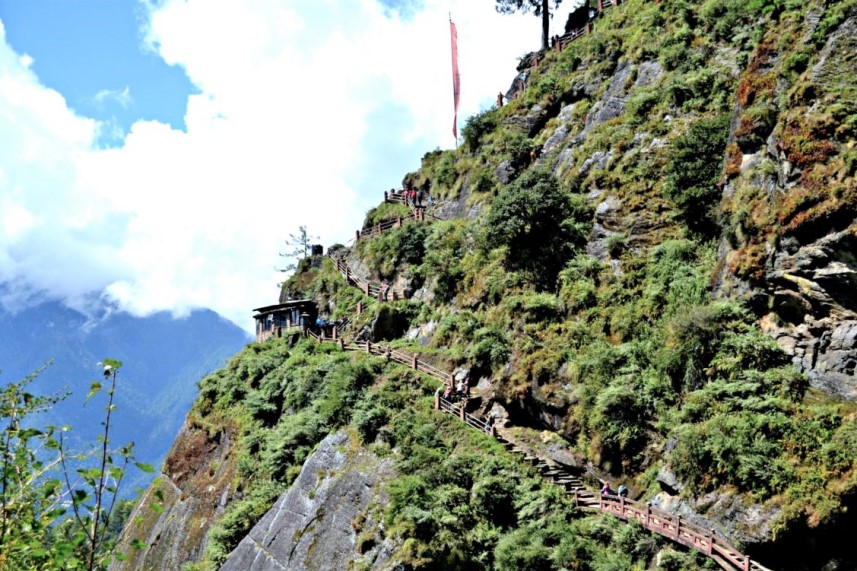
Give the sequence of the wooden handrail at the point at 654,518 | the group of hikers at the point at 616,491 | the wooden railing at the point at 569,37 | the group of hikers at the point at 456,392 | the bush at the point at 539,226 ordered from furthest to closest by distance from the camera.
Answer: the wooden railing at the point at 569,37, the bush at the point at 539,226, the group of hikers at the point at 456,392, the group of hikers at the point at 616,491, the wooden handrail at the point at 654,518

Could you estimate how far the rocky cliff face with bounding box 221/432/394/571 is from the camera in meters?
23.6

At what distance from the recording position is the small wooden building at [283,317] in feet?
152

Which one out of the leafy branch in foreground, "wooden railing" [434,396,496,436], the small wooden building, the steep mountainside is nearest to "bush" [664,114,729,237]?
the steep mountainside

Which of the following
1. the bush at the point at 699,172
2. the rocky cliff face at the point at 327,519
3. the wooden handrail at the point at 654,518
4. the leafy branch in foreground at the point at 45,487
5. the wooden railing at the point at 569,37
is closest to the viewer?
the leafy branch in foreground at the point at 45,487

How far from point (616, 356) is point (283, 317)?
2812 cm

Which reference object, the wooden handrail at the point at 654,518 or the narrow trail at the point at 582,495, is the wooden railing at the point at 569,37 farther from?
the wooden handrail at the point at 654,518

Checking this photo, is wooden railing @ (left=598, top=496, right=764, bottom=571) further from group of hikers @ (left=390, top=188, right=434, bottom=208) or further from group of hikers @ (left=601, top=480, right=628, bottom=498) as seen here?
group of hikers @ (left=390, top=188, right=434, bottom=208)

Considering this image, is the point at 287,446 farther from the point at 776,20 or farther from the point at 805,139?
the point at 776,20

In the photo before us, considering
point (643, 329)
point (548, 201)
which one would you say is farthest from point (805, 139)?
point (548, 201)

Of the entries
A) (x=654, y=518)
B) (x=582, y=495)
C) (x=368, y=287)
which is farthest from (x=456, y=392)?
(x=368, y=287)

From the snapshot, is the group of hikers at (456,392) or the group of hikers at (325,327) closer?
the group of hikers at (456,392)

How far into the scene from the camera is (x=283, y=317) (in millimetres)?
47344

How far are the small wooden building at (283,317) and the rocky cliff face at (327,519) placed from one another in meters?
18.0

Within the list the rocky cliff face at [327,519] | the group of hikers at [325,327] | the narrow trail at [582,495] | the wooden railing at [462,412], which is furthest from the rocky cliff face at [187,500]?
the wooden railing at [462,412]
